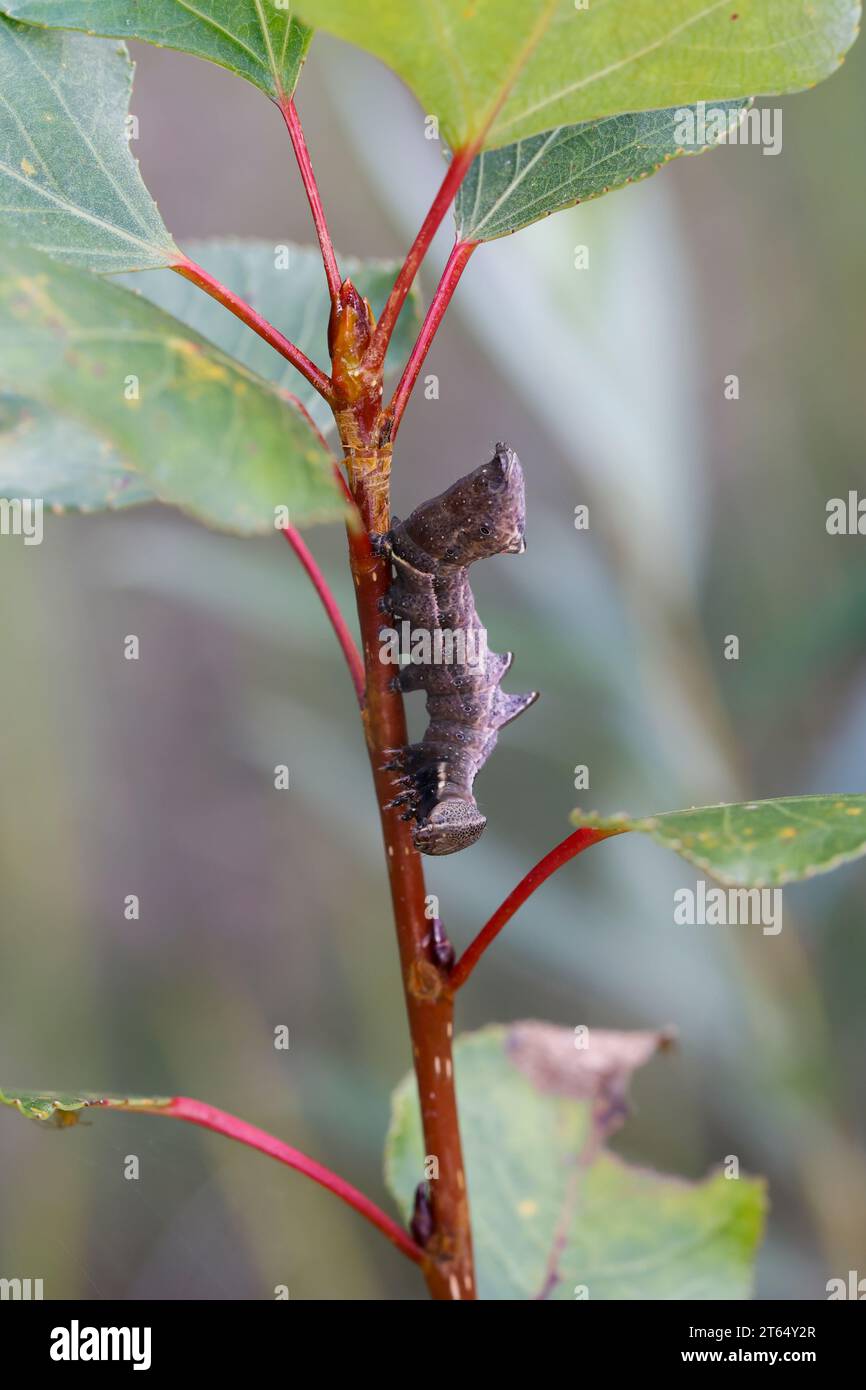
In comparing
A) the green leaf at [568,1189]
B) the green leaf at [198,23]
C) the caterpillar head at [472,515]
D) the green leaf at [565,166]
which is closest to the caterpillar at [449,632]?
the caterpillar head at [472,515]

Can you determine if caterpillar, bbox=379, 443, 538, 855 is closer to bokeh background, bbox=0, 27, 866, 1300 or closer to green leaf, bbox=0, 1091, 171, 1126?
green leaf, bbox=0, 1091, 171, 1126

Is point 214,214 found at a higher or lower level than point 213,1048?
higher

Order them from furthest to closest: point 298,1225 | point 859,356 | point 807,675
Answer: point 859,356 → point 298,1225 → point 807,675

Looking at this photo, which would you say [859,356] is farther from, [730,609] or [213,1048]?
[213,1048]

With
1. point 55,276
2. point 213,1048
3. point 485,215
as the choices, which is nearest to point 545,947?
point 213,1048

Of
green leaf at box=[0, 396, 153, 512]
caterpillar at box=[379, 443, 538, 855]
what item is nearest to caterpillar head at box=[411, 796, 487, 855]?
caterpillar at box=[379, 443, 538, 855]

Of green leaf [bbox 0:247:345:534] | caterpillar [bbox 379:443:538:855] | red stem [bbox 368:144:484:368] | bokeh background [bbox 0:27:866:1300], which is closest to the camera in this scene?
green leaf [bbox 0:247:345:534]

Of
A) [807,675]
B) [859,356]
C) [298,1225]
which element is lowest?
[298,1225]
